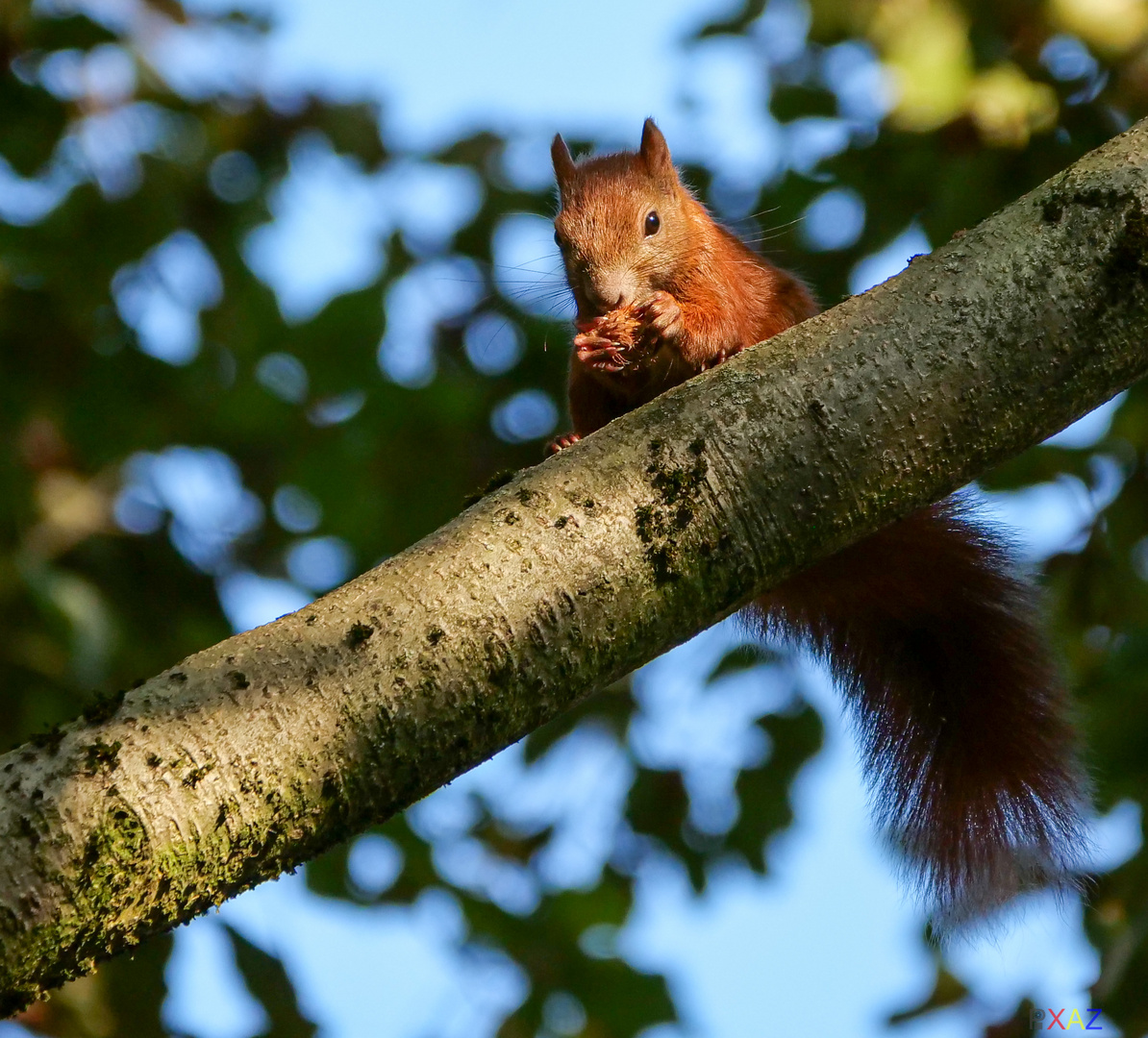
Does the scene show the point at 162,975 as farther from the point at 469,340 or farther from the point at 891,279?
the point at 469,340

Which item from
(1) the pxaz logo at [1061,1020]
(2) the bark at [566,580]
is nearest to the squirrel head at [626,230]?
(2) the bark at [566,580]

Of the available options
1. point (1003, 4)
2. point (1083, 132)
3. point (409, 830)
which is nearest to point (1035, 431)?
point (1083, 132)

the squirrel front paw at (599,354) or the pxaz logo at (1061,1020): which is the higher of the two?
the squirrel front paw at (599,354)

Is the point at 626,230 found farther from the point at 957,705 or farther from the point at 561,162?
the point at 957,705

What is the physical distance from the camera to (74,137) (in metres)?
4.19

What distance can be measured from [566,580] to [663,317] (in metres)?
1.34

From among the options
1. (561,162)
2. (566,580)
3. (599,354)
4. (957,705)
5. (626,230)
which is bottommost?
(957,705)

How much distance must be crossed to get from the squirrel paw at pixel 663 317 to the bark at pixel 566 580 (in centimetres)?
108

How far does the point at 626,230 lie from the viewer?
310cm

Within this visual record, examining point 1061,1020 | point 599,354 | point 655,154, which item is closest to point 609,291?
point 599,354

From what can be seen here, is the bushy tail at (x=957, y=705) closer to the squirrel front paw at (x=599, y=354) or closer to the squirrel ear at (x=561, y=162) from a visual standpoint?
the squirrel front paw at (x=599, y=354)

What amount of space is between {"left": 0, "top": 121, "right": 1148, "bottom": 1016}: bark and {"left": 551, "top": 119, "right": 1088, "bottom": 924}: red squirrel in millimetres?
773

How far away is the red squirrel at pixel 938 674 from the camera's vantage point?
245 centimetres

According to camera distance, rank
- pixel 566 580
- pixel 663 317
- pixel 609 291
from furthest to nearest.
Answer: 1. pixel 609 291
2. pixel 663 317
3. pixel 566 580
